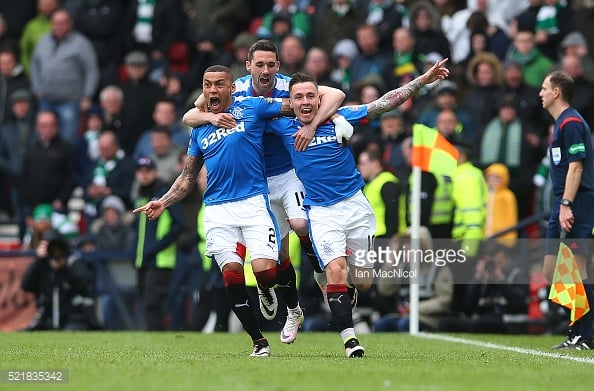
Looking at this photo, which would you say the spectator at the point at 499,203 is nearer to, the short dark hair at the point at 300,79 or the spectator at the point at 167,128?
the spectator at the point at 167,128

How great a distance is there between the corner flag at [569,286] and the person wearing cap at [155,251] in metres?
6.36

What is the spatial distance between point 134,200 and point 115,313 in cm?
Result: 192

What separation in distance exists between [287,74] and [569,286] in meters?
7.26

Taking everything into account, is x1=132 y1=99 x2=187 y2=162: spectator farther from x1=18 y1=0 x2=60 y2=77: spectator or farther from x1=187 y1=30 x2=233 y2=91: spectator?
x1=18 y1=0 x2=60 y2=77: spectator

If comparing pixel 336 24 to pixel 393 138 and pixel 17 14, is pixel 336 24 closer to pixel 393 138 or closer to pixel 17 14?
pixel 393 138

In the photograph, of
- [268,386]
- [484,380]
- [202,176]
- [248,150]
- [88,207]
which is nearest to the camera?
[268,386]

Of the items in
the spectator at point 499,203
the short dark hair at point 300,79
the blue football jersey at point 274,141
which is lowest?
the spectator at point 499,203

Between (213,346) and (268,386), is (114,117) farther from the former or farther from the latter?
(268,386)

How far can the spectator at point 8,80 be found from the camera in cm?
2184

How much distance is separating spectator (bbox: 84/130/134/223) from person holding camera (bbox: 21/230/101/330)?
6.50 ft

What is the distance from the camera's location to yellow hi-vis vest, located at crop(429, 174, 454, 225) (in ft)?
55.9

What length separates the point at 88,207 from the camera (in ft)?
67.8

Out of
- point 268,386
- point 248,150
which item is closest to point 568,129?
point 248,150

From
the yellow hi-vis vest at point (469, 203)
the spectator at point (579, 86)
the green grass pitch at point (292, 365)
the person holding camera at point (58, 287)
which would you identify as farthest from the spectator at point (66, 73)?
the spectator at point (579, 86)
